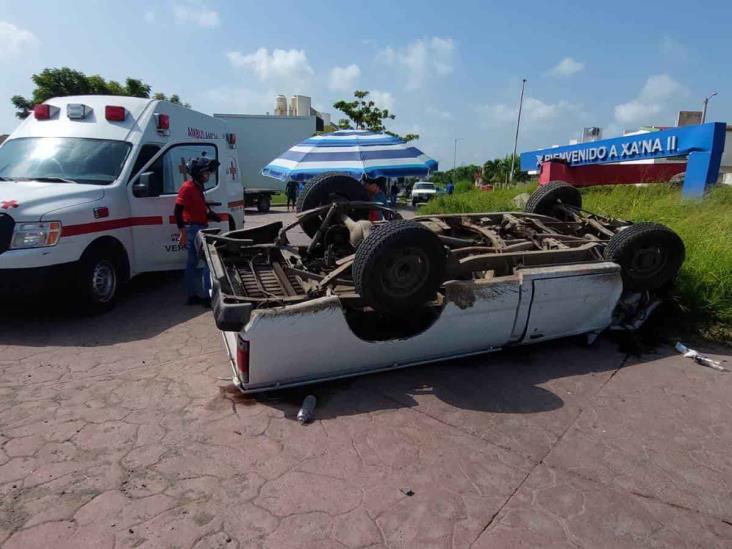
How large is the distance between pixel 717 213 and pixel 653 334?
3.73 meters

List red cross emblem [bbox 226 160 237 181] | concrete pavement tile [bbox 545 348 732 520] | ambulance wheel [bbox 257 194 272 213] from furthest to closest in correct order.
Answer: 1. ambulance wheel [bbox 257 194 272 213]
2. red cross emblem [bbox 226 160 237 181]
3. concrete pavement tile [bbox 545 348 732 520]

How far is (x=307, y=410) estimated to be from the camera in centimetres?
318

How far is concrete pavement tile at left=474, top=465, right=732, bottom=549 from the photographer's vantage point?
2213 mm

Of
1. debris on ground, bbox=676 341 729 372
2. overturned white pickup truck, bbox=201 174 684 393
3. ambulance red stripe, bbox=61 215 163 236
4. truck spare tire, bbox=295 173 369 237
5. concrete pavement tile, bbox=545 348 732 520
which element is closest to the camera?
concrete pavement tile, bbox=545 348 732 520

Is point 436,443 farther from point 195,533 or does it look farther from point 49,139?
point 49,139

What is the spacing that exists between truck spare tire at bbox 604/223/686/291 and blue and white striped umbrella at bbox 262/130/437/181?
447cm

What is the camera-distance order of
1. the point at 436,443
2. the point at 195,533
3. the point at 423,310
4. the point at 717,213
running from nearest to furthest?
the point at 195,533
the point at 436,443
the point at 423,310
the point at 717,213

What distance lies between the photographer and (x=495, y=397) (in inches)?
138

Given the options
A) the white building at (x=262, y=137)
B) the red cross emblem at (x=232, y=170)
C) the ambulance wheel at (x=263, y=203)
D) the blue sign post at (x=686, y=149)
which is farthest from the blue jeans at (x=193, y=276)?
the white building at (x=262, y=137)

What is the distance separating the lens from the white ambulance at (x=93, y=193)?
4500mm

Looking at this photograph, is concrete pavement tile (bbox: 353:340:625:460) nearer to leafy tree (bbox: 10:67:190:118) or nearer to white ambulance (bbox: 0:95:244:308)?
white ambulance (bbox: 0:95:244:308)

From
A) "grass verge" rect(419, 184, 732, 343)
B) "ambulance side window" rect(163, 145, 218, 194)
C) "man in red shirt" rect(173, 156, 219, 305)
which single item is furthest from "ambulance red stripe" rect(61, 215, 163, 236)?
"grass verge" rect(419, 184, 732, 343)

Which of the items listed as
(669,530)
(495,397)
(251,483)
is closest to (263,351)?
(251,483)

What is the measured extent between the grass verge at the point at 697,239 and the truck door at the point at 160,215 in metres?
5.95
